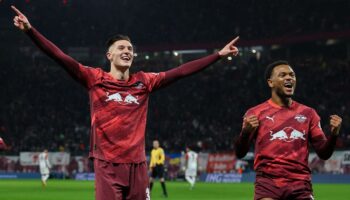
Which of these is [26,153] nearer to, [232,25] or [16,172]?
[16,172]

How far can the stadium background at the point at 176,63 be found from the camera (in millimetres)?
50344

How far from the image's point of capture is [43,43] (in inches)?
271

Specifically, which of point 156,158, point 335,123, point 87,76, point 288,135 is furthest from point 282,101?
point 156,158

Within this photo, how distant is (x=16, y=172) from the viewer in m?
48.0

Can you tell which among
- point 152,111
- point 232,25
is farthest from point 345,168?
point 232,25

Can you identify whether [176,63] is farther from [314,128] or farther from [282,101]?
[314,128]

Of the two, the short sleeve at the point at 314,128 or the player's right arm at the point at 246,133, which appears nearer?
the player's right arm at the point at 246,133

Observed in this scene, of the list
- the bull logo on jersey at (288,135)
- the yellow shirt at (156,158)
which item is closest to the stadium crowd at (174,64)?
the yellow shirt at (156,158)

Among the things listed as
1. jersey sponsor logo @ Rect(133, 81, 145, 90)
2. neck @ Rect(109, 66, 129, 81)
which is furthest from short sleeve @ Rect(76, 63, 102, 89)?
jersey sponsor logo @ Rect(133, 81, 145, 90)

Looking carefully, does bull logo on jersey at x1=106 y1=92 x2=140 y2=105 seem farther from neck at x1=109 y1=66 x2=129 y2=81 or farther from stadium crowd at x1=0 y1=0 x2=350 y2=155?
stadium crowd at x1=0 y1=0 x2=350 y2=155

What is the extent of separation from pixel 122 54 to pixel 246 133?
1.57 metres

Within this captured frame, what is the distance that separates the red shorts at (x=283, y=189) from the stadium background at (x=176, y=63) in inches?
1414

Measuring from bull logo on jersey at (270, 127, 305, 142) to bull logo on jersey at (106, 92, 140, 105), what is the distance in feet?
5.07

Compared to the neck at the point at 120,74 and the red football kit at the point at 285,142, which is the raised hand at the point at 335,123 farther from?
the neck at the point at 120,74
